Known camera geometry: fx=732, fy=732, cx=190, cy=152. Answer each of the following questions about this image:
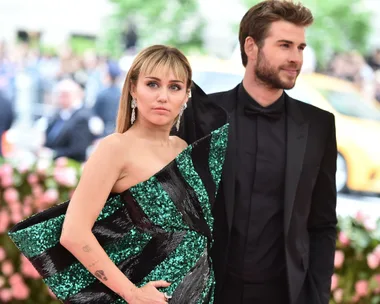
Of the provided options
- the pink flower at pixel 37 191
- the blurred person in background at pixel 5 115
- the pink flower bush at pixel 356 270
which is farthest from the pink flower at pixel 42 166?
the blurred person in background at pixel 5 115

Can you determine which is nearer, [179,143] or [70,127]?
[179,143]

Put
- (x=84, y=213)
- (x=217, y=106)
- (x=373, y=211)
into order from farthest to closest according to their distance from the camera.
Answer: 1. (x=373, y=211)
2. (x=217, y=106)
3. (x=84, y=213)

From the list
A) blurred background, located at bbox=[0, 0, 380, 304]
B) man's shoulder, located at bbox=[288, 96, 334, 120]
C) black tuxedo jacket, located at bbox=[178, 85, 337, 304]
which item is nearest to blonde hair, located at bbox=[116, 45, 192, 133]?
black tuxedo jacket, located at bbox=[178, 85, 337, 304]

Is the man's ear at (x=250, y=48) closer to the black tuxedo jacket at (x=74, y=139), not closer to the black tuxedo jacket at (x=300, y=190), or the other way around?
the black tuxedo jacket at (x=300, y=190)

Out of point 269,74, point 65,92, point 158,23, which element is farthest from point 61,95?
point 269,74

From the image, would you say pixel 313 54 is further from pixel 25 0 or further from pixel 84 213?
pixel 84 213

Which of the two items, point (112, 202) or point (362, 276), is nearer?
point (112, 202)

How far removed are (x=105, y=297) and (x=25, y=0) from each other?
684 cm

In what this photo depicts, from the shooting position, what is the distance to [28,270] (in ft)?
15.8

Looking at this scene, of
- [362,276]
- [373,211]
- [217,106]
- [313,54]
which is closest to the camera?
[217,106]

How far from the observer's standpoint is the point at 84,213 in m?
2.13

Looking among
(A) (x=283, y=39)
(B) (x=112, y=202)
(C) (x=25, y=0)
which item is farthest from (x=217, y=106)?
(C) (x=25, y=0)

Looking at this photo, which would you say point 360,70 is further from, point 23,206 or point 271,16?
point 271,16

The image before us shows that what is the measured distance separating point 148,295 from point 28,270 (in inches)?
111
